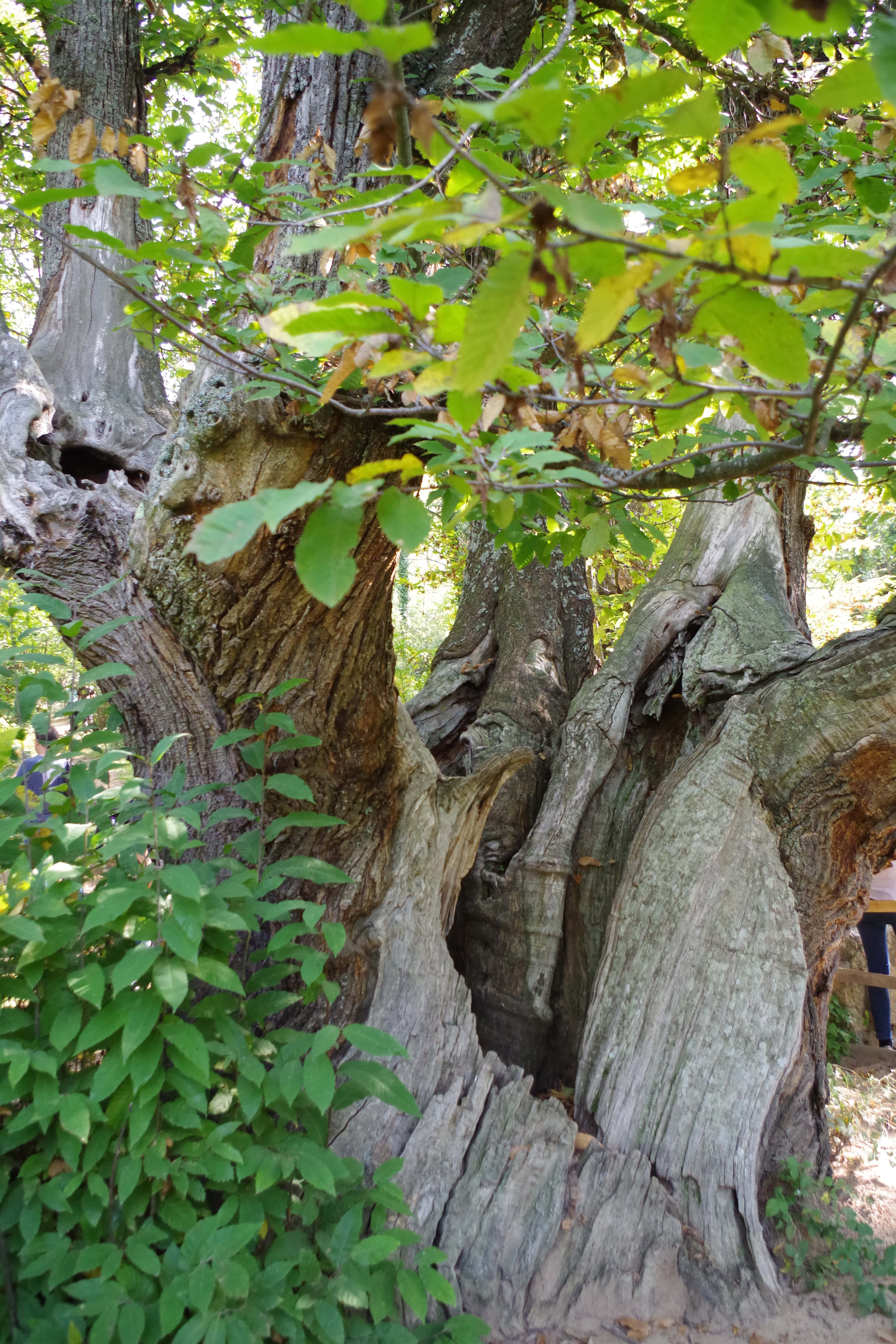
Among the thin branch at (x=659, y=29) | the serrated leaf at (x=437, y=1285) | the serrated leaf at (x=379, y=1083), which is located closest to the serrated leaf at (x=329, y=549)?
the serrated leaf at (x=379, y=1083)

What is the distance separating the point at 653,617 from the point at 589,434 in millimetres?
2782

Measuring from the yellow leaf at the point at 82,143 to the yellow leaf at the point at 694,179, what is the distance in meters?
1.11

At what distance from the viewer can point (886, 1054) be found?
519 centimetres

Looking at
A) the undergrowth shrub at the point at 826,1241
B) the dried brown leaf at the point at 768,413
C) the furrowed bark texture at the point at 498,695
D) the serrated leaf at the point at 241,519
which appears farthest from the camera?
the furrowed bark texture at the point at 498,695

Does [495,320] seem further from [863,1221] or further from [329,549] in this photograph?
[863,1221]

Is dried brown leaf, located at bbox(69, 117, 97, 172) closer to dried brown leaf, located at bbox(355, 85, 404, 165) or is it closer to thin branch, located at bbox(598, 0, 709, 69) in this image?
dried brown leaf, located at bbox(355, 85, 404, 165)

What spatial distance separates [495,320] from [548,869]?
3.05m

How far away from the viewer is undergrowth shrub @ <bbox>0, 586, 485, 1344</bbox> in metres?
1.70

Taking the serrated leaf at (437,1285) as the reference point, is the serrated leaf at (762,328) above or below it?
above

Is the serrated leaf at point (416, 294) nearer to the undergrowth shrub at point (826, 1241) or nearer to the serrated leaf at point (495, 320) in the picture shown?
the serrated leaf at point (495, 320)

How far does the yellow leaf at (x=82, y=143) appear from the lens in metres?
1.50

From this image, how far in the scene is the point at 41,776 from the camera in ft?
7.41

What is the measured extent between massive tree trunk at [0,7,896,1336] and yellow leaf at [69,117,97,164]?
674 mm

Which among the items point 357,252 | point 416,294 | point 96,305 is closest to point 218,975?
point 416,294
